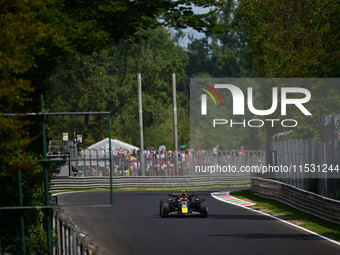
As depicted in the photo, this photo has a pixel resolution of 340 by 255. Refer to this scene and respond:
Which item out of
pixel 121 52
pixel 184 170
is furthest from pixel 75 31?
pixel 121 52

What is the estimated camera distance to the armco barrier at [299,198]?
22.2 meters

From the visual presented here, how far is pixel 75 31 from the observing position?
1552 centimetres

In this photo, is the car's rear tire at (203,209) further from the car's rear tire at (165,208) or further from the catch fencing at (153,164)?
the catch fencing at (153,164)

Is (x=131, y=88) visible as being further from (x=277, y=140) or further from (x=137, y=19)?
(x=137, y=19)

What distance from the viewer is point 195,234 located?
19.9m

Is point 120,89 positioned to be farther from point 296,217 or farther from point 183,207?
point 296,217

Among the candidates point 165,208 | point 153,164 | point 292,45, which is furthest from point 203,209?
point 153,164

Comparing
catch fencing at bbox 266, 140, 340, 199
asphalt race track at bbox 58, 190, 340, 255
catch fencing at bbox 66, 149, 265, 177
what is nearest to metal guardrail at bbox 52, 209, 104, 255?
asphalt race track at bbox 58, 190, 340, 255

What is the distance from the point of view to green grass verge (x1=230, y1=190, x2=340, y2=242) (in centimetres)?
2058

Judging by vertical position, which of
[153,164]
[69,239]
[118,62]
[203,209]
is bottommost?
[203,209]

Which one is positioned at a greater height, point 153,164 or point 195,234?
point 153,164

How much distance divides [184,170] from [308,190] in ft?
64.0

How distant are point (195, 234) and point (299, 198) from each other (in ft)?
25.7

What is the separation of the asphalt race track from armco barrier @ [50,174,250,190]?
14628 millimetres
